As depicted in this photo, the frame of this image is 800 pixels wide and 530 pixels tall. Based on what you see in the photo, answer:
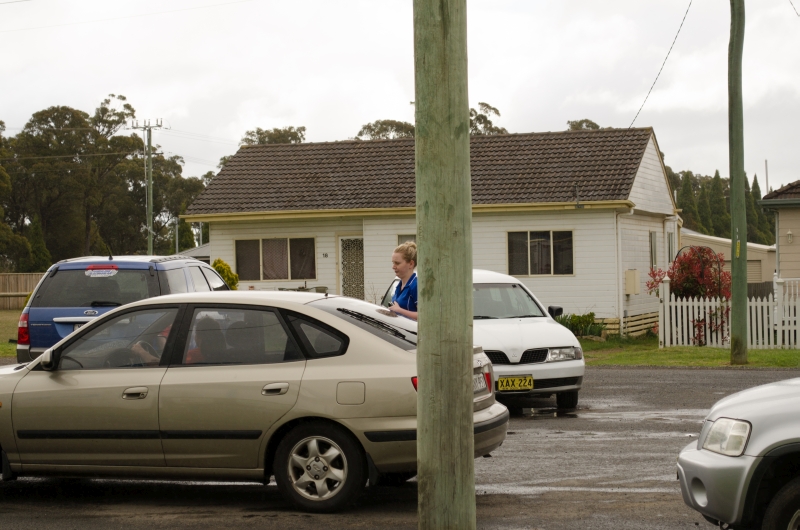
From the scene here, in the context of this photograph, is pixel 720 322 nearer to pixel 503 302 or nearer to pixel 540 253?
pixel 540 253

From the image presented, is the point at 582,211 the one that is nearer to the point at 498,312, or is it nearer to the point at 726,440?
the point at 498,312

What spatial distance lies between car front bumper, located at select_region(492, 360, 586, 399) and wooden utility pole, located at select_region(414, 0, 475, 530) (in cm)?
607

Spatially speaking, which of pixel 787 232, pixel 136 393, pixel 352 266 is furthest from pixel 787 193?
pixel 136 393

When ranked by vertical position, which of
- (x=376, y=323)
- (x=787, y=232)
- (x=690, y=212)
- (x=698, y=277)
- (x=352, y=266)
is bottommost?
(x=376, y=323)

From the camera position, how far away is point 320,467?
682 cm

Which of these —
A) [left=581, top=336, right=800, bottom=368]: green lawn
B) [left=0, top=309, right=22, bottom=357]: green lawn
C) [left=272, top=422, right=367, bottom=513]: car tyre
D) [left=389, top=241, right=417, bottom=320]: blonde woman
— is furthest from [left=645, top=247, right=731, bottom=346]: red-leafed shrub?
[left=272, top=422, right=367, bottom=513]: car tyre

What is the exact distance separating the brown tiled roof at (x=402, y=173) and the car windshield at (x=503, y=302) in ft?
37.7

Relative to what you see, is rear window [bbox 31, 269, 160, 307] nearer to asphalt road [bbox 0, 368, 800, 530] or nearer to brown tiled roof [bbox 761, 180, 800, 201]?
asphalt road [bbox 0, 368, 800, 530]

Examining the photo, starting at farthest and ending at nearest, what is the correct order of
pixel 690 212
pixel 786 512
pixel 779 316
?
1. pixel 690 212
2. pixel 779 316
3. pixel 786 512

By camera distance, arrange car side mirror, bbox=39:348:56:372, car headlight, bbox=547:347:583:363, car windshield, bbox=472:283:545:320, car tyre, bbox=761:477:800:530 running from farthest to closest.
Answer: car windshield, bbox=472:283:545:320 → car headlight, bbox=547:347:583:363 → car side mirror, bbox=39:348:56:372 → car tyre, bbox=761:477:800:530

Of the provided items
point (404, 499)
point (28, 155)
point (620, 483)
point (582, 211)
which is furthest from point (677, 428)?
point (28, 155)

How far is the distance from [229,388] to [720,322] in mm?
15370

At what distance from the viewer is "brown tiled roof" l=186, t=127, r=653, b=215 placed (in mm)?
25500

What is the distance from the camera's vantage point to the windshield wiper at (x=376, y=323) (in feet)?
23.7
